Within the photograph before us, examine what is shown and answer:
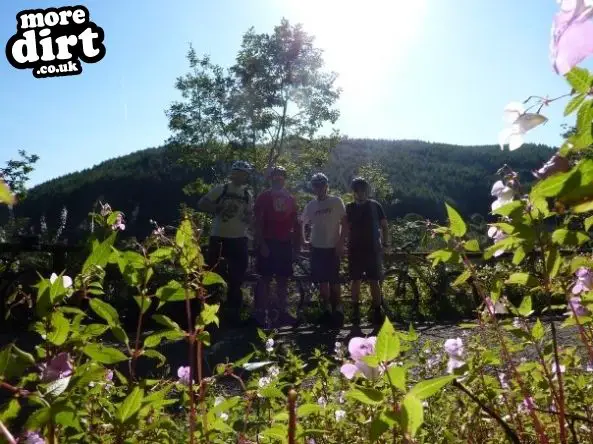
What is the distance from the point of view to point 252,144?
22219 millimetres

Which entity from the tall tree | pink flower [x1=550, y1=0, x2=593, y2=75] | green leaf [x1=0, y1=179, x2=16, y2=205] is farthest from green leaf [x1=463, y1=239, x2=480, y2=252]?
the tall tree

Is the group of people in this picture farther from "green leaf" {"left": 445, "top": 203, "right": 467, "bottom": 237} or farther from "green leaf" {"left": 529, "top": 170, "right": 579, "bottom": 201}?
"green leaf" {"left": 529, "top": 170, "right": 579, "bottom": 201}

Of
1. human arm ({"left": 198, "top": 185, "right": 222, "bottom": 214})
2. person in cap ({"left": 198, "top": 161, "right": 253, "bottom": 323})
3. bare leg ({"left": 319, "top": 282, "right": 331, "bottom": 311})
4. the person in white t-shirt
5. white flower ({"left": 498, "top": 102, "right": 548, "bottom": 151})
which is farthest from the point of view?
bare leg ({"left": 319, "top": 282, "right": 331, "bottom": 311})

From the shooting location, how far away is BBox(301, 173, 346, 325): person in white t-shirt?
600cm

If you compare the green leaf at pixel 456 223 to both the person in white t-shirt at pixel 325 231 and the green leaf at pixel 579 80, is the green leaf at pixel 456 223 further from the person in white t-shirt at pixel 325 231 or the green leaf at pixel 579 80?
the person in white t-shirt at pixel 325 231

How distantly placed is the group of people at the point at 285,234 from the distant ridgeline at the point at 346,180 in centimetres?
3954

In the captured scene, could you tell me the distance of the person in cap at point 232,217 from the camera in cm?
567

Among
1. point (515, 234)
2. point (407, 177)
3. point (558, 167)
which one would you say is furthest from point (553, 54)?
point (407, 177)

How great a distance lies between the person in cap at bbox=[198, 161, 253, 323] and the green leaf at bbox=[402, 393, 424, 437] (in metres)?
4.90

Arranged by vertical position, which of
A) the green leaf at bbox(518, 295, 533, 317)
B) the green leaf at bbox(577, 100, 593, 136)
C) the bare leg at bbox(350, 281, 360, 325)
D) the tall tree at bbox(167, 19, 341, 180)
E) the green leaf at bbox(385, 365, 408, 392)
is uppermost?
the tall tree at bbox(167, 19, 341, 180)

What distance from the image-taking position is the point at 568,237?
0.88m

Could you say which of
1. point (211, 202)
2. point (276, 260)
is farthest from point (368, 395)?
point (276, 260)

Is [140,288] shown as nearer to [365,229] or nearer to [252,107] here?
[365,229]

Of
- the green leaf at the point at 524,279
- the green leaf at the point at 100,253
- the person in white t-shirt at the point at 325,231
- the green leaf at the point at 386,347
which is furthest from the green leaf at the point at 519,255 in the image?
the person in white t-shirt at the point at 325,231
